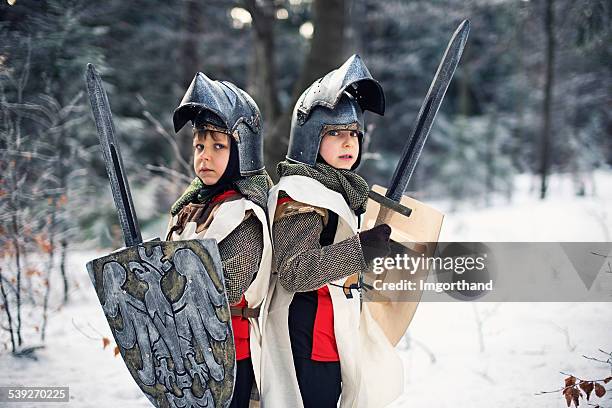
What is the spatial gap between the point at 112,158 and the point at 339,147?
85cm

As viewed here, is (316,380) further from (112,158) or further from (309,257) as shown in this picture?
(112,158)

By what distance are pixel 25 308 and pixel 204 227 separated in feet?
12.2

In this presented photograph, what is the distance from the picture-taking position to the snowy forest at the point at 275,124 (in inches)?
171

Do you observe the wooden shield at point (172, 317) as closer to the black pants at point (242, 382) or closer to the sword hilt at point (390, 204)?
the black pants at point (242, 382)

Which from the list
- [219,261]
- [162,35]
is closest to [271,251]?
[219,261]

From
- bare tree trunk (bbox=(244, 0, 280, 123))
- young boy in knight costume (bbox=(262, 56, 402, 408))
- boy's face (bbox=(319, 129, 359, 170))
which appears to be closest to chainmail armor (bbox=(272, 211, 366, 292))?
young boy in knight costume (bbox=(262, 56, 402, 408))

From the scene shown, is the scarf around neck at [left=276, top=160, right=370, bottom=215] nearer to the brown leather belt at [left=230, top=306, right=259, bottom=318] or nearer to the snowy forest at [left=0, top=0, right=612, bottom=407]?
the brown leather belt at [left=230, top=306, right=259, bottom=318]

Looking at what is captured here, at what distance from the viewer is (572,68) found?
→ 13.1 m

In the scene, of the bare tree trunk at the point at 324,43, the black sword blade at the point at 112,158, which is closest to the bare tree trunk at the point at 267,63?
the bare tree trunk at the point at 324,43

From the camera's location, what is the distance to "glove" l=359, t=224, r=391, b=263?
2.20 m

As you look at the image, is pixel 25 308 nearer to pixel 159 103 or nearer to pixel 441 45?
pixel 159 103

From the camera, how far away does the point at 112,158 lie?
7.31ft

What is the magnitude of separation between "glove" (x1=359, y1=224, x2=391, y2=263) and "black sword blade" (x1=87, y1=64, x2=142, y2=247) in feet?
2.70

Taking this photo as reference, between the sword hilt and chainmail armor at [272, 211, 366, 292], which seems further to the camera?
the sword hilt
